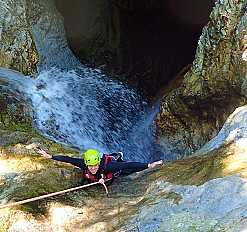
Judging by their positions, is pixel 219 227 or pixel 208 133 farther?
pixel 208 133

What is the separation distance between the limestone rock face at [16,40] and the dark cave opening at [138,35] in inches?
89.2

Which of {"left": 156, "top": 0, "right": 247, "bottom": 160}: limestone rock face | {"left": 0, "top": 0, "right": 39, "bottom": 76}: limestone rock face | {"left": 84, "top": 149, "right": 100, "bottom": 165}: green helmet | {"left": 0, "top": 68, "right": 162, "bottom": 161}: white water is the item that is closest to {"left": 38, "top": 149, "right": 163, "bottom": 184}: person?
{"left": 84, "top": 149, "right": 100, "bottom": 165}: green helmet

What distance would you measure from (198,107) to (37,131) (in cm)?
388

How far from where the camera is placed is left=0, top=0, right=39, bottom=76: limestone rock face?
23.3 ft

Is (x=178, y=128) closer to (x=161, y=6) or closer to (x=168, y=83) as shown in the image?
→ (x=168, y=83)

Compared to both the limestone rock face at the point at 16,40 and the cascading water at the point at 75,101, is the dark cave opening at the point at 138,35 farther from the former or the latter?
the limestone rock face at the point at 16,40

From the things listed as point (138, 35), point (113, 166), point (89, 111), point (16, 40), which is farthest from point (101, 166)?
point (138, 35)

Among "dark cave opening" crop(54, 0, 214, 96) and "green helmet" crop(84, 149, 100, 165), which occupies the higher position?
"dark cave opening" crop(54, 0, 214, 96)

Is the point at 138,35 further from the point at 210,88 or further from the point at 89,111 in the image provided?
the point at 210,88

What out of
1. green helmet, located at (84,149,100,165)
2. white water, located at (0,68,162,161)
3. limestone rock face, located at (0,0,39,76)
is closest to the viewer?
green helmet, located at (84,149,100,165)

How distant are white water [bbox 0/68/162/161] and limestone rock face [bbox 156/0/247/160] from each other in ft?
3.05

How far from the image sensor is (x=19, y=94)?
260 inches

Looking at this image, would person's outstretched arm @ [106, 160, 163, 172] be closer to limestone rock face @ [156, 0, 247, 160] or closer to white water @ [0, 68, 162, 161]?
white water @ [0, 68, 162, 161]

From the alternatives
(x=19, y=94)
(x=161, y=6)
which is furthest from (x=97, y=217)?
(x=161, y=6)
